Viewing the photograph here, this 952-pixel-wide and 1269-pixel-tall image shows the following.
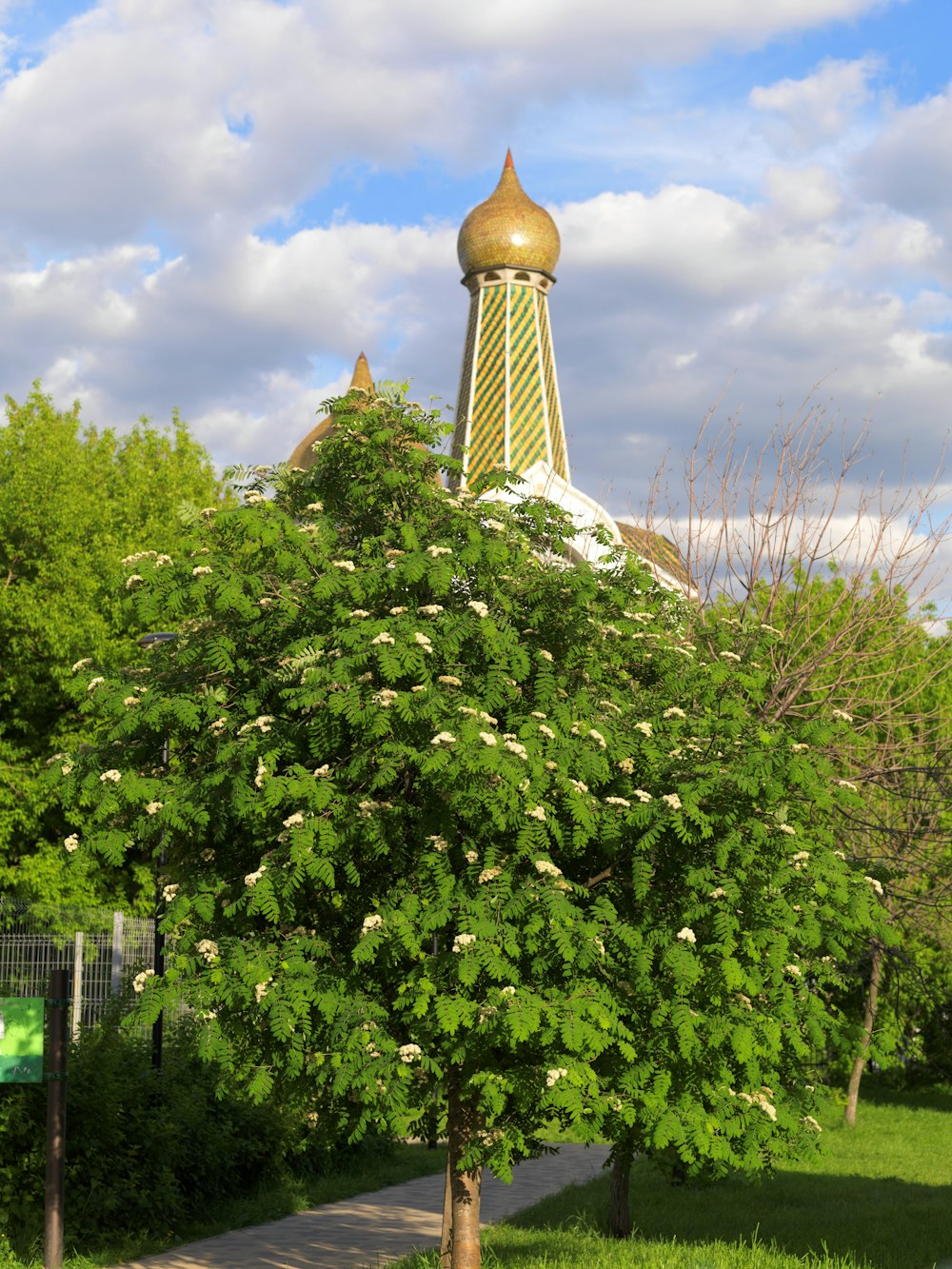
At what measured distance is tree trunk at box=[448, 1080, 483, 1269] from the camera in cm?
806

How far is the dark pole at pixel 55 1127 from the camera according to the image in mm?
8258

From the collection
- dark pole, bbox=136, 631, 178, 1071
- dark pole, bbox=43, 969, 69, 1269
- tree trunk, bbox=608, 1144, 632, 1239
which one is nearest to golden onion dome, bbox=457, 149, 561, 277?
dark pole, bbox=136, 631, 178, 1071

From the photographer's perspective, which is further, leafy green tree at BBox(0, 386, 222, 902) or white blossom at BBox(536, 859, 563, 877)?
leafy green tree at BBox(0, 386, 222, 902)

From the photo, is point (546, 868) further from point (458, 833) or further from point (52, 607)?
point (52, 607)

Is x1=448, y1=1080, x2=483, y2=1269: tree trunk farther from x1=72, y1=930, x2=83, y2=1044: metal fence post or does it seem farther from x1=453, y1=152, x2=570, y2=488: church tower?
x1=453, y1=152, x2=570, y2=488: church tower

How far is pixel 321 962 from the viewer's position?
7402 mm

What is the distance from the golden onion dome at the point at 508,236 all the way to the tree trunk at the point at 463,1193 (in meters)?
26.3

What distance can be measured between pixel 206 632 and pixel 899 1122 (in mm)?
18171

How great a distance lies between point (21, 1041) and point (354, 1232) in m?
4.87

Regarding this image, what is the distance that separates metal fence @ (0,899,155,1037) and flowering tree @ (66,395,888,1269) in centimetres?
953

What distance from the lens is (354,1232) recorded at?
12.1 meters

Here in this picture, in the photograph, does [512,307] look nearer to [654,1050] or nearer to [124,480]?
[124,480]

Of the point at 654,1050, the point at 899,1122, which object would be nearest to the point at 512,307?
the point at 899,1122

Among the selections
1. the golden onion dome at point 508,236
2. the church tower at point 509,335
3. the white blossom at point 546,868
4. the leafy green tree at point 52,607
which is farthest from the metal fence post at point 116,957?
the golden onion dome at point 508,236
